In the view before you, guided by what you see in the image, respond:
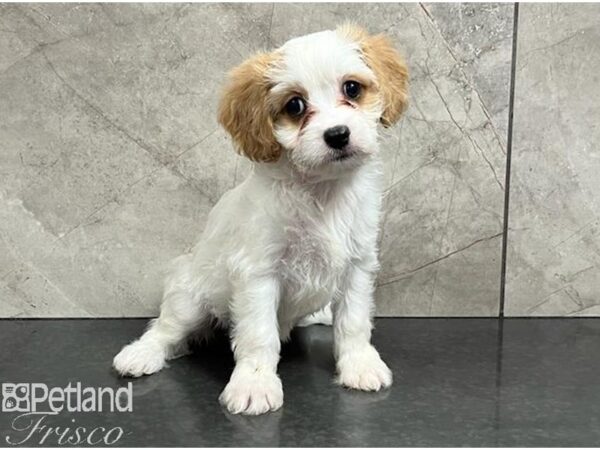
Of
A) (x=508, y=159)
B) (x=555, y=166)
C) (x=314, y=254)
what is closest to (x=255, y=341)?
(x=314, y=254)

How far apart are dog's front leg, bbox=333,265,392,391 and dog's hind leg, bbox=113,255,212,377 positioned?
41 centimetres

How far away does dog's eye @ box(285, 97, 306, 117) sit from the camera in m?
1.75

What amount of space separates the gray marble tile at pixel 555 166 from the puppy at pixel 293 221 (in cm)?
70

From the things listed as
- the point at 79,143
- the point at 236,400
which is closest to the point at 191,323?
the point at 236,400

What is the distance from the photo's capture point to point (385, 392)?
73.9 inches

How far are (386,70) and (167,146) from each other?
2.85ft

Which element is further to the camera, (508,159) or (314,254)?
(508,159)

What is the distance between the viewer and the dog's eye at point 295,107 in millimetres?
1747

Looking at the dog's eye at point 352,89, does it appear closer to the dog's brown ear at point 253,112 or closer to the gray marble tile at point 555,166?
the dog's brown ear at point 253,112

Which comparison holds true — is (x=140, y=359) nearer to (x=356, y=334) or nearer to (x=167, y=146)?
(x=356, y=334)

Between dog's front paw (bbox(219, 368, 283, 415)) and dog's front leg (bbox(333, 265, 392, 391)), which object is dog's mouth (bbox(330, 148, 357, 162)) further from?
dog's front paw (bbox(219, 368, 283, 415))

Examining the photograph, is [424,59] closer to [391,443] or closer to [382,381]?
[382,381]

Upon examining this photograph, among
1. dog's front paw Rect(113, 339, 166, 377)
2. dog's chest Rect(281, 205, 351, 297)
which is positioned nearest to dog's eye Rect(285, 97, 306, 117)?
dog's chest Rect(281, 205, 351, 297)

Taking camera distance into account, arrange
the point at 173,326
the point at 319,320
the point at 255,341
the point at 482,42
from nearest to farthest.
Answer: the point at 255,341
the point at 173,326
the point at 482,42
the point at 319,320
